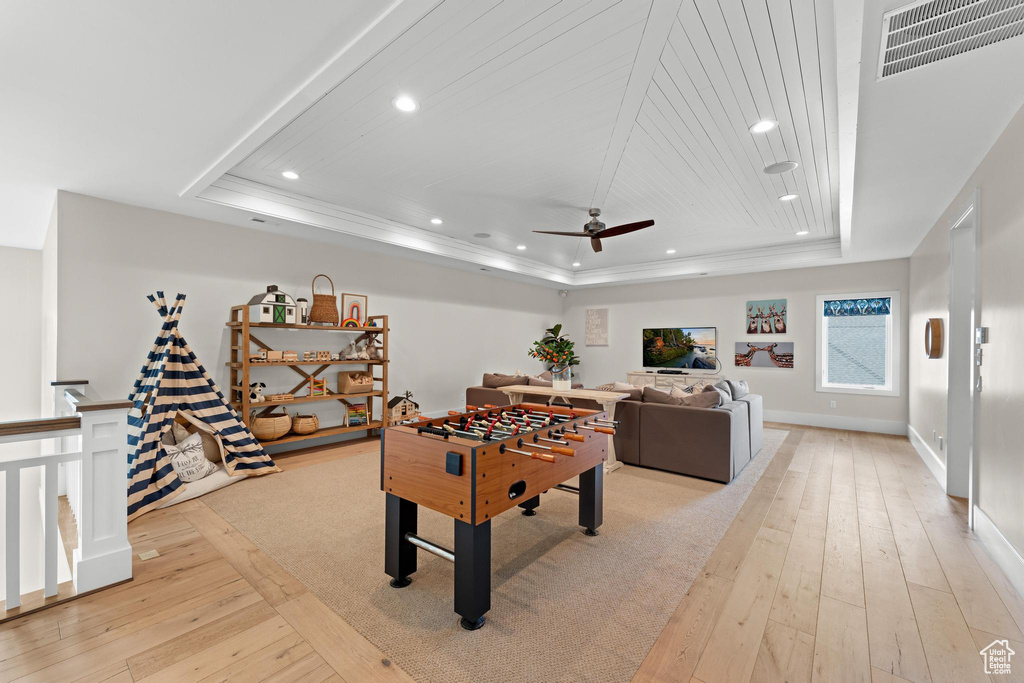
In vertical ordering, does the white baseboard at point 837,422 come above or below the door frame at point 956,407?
below

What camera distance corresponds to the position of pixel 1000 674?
1616 mm

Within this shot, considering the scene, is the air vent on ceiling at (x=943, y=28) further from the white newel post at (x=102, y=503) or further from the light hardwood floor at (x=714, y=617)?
the white newel post at (x=102, y=503)

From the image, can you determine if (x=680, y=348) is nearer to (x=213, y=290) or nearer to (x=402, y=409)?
(x=402, y=409)

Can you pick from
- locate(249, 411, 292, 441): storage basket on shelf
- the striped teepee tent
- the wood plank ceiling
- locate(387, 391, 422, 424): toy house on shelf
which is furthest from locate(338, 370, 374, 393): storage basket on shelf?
the wood plank ceiling

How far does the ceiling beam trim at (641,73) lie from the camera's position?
1.93 meters

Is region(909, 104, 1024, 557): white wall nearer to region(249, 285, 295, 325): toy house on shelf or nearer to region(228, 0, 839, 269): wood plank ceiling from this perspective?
region(228, 0, 839, 269): wood plank ceiling

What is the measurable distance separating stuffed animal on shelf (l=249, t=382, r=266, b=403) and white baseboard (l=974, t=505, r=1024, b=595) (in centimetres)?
564

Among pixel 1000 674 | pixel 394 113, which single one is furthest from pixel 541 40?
pixel 1000 674

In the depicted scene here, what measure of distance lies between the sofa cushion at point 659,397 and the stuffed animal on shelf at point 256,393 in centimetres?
397

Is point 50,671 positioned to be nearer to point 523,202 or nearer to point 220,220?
point 220,220

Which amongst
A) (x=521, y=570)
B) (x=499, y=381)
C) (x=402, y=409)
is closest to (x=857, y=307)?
(x=499, y=381)

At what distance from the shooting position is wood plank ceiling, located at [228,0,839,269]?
6.61ft

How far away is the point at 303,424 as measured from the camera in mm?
4711

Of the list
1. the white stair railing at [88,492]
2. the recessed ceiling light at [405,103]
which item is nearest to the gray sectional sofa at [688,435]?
the recessed ceiling light at [405,103]
